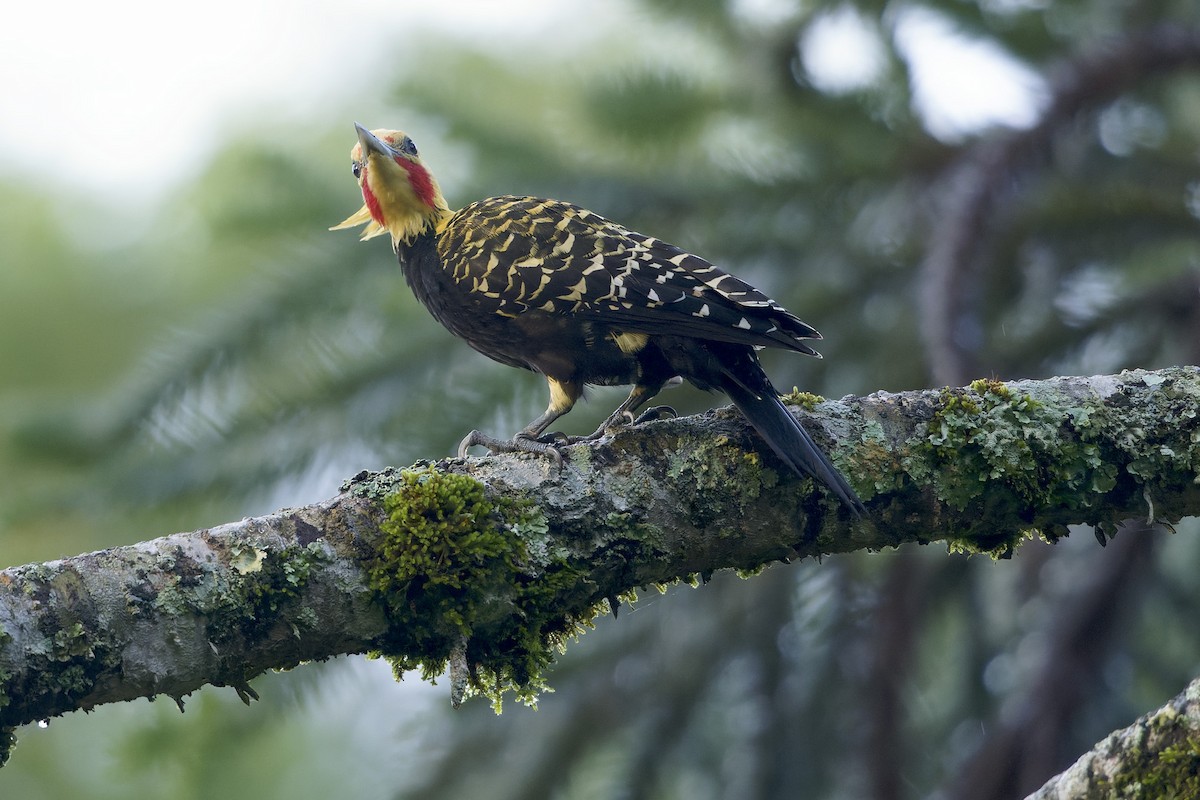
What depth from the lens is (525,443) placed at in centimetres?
264

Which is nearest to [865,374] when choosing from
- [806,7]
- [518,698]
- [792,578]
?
[792,578]

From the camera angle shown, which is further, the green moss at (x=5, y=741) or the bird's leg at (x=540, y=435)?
the bird's leg at (x=540, y=435)

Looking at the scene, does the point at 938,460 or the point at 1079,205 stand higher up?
the point at 1079,205

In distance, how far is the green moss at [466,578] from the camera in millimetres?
2117

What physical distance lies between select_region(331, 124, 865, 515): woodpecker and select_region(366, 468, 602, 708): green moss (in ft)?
1.04

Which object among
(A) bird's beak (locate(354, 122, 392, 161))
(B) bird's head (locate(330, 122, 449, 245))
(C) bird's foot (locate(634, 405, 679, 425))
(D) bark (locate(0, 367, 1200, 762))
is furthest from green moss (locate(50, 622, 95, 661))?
(A) bird's beak (locate(354, 122, 392, 161))

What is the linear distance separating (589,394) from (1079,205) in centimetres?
165

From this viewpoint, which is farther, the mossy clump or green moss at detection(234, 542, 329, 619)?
the mossy clump

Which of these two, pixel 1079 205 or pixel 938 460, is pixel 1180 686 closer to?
pixel 1079 205

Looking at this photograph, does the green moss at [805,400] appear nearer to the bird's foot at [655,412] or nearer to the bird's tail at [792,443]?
the bird's tail at [792,443]

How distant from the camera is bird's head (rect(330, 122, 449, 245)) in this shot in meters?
3.75

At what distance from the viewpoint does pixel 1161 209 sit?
12.2 feet

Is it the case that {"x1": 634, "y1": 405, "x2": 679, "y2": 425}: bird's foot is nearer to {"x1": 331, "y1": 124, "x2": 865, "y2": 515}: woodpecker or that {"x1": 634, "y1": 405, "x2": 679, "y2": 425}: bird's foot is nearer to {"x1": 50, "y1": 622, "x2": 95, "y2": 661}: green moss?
{"x1": 331, "y1": 124, "x2": 865, "y2": 515}: woodpecker

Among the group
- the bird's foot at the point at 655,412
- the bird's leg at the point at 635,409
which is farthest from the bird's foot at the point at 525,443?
the bird's foot at the point at 655,412
